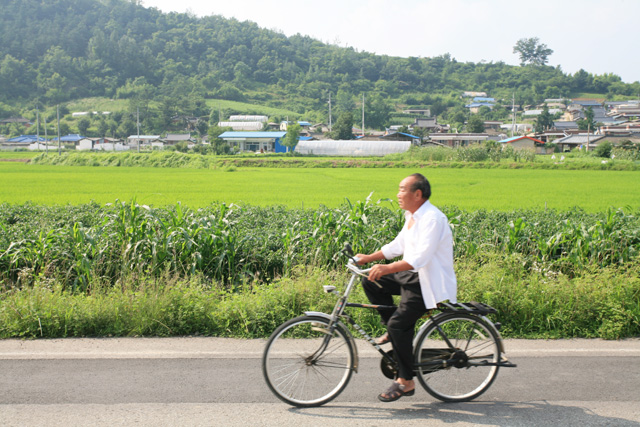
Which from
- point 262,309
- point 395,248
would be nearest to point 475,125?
point 262,309

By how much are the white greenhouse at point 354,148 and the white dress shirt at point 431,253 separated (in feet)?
218

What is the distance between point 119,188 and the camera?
1014 inches

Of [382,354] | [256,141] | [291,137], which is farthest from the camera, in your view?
[256,141]

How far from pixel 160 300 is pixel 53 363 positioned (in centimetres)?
121

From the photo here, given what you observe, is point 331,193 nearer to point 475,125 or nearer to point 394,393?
point 394,393

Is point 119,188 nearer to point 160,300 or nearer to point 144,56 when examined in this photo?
point 160,300

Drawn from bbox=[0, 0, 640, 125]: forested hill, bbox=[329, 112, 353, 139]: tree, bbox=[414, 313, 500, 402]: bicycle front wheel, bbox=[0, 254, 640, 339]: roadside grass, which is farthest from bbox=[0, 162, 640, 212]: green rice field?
bbox=[0, 0, 640, 125]: forested hill

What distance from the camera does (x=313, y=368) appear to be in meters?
3.94

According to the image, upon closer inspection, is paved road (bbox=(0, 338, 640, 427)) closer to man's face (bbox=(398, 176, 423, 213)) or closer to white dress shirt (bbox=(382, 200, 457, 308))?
white dress shirt (bbox=(382, 200, 457, 308))

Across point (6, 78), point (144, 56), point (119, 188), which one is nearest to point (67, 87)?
point (6, 78)

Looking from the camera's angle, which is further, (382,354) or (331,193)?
(331,193)

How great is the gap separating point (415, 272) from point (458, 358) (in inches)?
29.7

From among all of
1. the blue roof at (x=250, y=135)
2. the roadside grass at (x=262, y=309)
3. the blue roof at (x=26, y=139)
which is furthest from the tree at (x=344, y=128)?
the roadside grass at (x=262, y=309)

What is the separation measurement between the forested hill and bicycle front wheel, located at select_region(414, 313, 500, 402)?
399 ft
